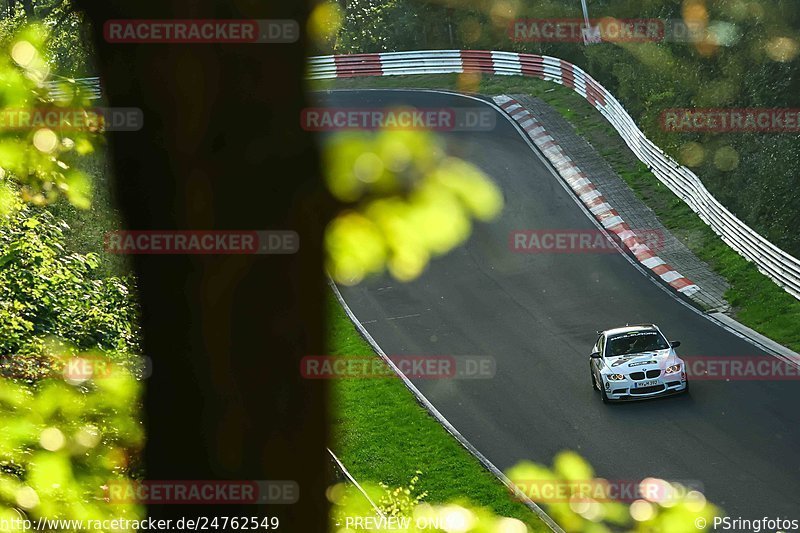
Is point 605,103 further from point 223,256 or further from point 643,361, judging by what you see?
point 223,256

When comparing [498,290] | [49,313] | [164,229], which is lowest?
[498,290]

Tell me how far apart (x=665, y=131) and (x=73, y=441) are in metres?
26.3

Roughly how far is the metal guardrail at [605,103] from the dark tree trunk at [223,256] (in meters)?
15.0

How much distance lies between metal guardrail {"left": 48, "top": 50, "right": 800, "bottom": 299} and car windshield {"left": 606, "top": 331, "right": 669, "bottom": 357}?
15.5ft

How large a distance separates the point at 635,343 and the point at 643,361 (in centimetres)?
50

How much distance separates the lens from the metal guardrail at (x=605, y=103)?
22406 millimetres

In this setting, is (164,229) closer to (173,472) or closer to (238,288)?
(238,288)

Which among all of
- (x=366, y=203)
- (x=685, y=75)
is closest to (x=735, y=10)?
(x=685, y=75)

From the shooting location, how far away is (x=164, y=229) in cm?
363

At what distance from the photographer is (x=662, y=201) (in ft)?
88.8

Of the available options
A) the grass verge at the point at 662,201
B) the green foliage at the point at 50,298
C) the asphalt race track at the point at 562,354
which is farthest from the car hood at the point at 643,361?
the green foliage at the point at 50,298

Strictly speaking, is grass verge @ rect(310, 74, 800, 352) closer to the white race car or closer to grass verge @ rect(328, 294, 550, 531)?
the white race car

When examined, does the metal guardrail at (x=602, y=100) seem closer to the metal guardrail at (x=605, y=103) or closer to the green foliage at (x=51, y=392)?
the metal guardrail at (x=605, y=103)

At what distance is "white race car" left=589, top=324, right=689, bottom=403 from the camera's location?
17.7m
